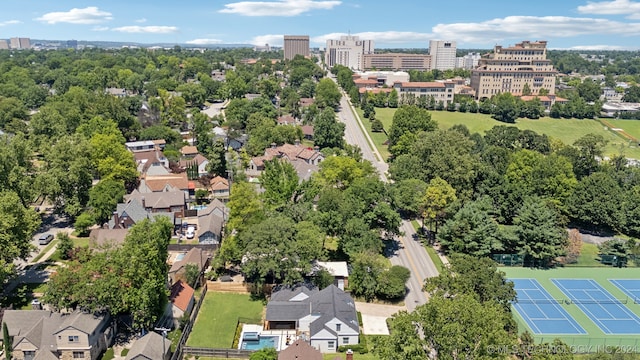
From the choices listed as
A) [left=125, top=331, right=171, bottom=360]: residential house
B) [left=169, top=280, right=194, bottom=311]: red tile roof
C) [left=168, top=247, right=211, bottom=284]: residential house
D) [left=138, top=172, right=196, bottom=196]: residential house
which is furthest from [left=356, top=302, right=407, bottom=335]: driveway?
[left=138, top=172, right=196, bottom=196]: residential house

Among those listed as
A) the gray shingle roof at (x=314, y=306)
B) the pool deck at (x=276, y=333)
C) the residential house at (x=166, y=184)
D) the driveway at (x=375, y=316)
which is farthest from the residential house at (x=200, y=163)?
the driveway at (x=375, y=316)

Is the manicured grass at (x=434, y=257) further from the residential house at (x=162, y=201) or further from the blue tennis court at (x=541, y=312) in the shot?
the residential house at (x=162, y=201)

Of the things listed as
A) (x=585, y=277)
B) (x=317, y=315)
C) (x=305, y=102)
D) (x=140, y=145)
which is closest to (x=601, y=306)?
(x=585, y=277)

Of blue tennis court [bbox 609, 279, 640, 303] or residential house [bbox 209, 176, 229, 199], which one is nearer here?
blue tennis court [bbox 609, 279, 640, 303]

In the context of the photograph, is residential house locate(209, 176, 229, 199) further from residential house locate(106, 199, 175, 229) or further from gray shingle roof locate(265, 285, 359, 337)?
gray shingle roof locate(265, 285, 359, 337)

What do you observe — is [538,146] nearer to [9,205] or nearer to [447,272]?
[447,272]

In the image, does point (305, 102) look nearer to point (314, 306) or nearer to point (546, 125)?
point (546, 125)

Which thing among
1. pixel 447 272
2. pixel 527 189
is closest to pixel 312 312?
pixel 447 272
